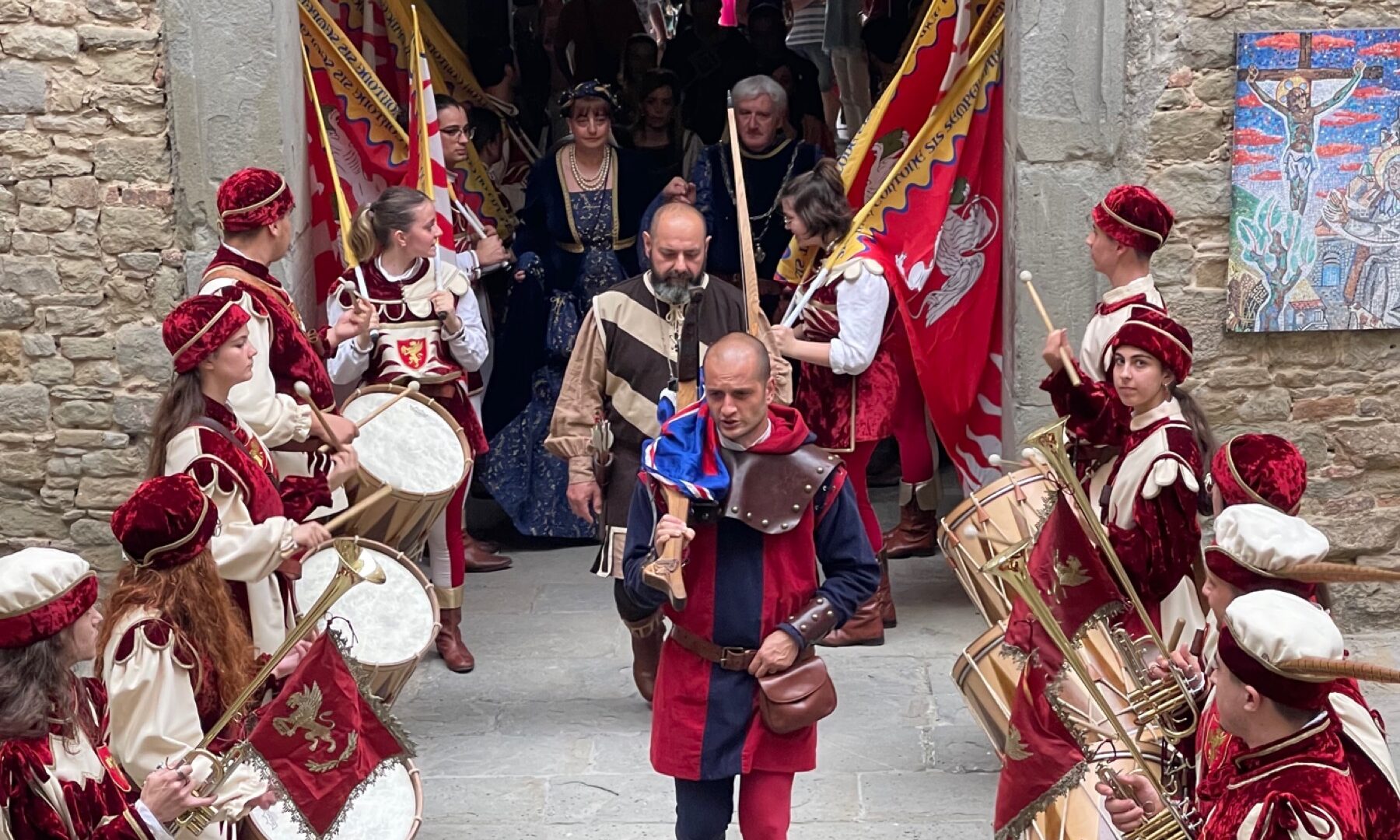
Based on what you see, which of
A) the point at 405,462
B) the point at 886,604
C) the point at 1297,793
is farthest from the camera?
the point at 886,604

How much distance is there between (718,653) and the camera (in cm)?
438

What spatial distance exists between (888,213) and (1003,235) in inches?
19.0

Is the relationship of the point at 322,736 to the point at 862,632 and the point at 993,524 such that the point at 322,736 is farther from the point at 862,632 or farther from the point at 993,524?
the point at 862,632

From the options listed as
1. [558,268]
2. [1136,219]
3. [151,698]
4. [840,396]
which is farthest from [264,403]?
[558,268]

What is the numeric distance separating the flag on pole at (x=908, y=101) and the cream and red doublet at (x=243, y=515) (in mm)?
2768

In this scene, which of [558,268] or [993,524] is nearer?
[993,524]

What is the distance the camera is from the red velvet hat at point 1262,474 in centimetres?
394

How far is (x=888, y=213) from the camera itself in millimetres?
6922

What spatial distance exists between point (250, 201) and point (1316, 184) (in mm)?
3949

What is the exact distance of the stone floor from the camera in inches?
213

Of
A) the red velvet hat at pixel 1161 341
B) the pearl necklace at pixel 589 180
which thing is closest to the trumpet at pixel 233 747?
the red velvet hat at pixel 1161 341

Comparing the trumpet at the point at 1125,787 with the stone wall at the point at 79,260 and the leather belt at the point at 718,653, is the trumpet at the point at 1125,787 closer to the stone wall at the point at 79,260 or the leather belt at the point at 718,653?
the leather belt at the point at 718,653

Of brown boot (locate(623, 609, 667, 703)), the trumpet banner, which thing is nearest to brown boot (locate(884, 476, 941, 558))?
brown boot (locate(623, 609, 667, 703))

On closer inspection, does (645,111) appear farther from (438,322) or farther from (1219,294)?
(1219,294)
